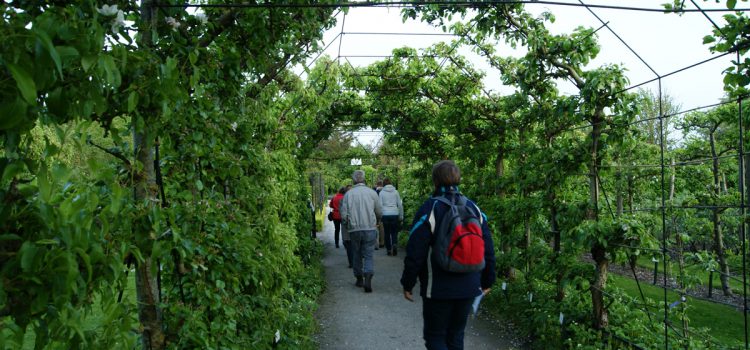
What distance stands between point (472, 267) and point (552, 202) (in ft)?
8.12

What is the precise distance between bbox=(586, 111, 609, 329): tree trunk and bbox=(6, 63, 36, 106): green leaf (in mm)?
4487

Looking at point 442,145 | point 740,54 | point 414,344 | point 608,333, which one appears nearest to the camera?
point 740,54

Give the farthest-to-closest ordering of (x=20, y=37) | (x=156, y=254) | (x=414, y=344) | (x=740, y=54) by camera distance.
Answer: (x=414, y=344) → (x=740, y=54) → (x=156, y=254) → (x=20, y=37)

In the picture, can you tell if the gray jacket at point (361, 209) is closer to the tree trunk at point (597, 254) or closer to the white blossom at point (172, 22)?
the tree trunk at point (597, 254)

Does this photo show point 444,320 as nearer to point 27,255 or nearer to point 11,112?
point 27,255

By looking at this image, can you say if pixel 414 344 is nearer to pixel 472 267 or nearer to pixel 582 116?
pixel 472 267

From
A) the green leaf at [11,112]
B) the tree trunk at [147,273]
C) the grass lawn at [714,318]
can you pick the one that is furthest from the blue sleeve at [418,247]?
the grass lawn at [714,318]

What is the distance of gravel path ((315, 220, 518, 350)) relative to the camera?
206 inches

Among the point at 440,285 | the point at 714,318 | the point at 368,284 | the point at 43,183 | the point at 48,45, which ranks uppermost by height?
the point at 48,45

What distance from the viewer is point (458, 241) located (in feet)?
10.5

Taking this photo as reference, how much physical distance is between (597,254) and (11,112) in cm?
458

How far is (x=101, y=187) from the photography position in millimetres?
1740

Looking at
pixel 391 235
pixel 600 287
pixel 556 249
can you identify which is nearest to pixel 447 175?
pixel 600 287

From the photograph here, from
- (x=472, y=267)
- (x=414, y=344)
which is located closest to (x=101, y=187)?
(x=472, y=267)
